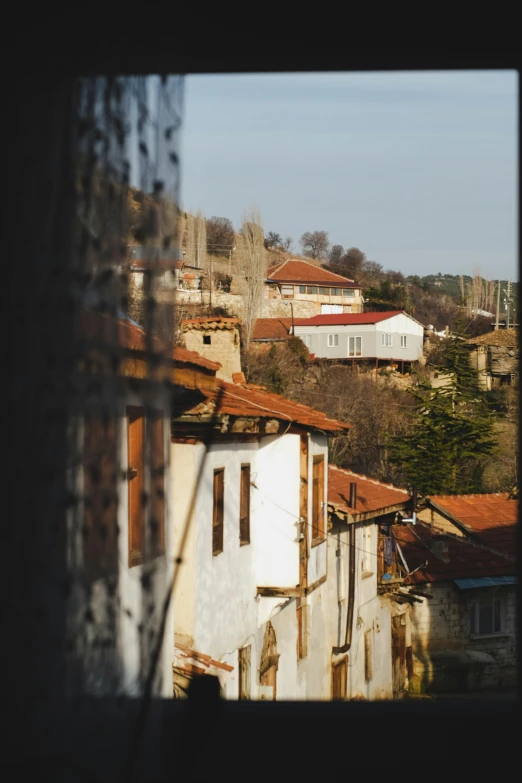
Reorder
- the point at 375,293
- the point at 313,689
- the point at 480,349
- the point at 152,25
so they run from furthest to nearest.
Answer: the point at 375,293, the point at 480,349, the point at 313,689, the point at 152,25

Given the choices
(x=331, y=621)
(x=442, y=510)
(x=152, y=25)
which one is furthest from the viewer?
(x=442, y=510)

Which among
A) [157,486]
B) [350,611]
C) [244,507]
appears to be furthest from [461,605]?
[157,486]

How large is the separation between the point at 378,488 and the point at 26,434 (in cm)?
1372

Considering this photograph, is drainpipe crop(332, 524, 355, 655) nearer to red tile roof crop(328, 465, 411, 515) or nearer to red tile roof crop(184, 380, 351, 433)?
red tile roof crop(328, 465, 411, 515)

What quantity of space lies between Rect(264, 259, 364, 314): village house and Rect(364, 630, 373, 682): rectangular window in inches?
1215

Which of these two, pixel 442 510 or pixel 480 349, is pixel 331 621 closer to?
pixel 442 510

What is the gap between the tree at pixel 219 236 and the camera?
172 ft

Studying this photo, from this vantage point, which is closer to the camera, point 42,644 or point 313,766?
point 42,644

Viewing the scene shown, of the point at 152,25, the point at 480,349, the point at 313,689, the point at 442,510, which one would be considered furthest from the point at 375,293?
the point at 152,25

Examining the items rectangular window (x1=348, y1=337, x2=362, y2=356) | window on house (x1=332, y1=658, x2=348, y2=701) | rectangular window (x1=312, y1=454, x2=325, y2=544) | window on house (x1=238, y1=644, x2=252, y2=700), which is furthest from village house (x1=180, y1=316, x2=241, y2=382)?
rectangular window (x1=348, y1=337, x2=362, y2=356)

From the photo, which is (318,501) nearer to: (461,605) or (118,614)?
→ (461,605)

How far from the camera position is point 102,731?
1.59 metres

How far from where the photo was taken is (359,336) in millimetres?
35750

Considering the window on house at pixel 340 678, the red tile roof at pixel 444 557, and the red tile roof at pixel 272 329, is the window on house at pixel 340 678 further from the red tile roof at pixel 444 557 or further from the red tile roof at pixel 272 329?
the red tile roof at pixel 272 329
